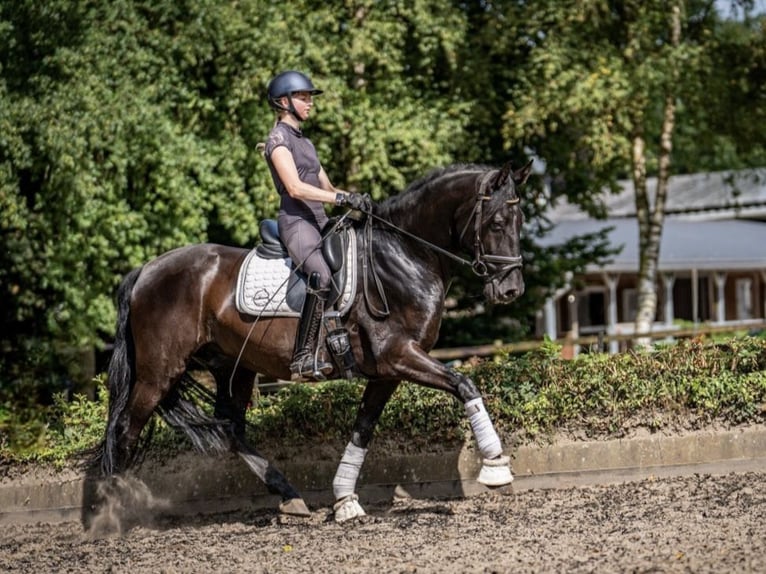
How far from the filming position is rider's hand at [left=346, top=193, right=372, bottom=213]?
7766mm

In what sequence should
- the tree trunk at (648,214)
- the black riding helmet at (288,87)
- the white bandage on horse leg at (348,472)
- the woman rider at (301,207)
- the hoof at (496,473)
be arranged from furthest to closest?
1. the tree trunk at (648,214)
2. the white bandage on horse leg at (348,472)
3. the black riding helmet at (288,87)
4. the woman rider at (301,207)
5. the hoof at (496,473)

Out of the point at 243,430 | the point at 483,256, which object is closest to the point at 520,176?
the point at 483,256

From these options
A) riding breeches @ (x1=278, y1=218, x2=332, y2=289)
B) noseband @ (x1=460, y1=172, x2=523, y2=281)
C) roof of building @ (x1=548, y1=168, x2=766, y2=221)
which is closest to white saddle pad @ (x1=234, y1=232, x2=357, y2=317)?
riding breeches @ (x1=278, y1=218, x2=332, y2=289)

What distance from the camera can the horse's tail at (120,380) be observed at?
28.5 feet

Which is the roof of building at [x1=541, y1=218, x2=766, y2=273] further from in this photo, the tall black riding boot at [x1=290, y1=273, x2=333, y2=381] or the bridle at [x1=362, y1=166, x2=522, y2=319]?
the tall black riding boot at [x1=290, y1=273, x2=333, y2=381]

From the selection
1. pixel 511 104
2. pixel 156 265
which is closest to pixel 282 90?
pixel 156 265

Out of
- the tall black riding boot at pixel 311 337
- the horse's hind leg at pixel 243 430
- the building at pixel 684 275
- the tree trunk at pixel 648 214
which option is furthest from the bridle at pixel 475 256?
the building at pixel 684 275

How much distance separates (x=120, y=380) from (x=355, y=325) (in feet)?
7.02

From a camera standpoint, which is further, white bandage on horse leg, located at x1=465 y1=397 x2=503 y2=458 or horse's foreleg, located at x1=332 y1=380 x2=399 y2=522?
horse's foreleg, located at x1=332 y1=380 x2=399 y2=522

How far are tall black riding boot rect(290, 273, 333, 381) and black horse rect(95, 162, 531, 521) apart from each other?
0.15 meters

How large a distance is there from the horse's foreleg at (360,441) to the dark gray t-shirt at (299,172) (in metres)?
1.31

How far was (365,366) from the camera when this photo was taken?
26.1ft

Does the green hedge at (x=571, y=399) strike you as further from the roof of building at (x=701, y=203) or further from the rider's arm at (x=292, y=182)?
the roof of building at (x=701, y=203)

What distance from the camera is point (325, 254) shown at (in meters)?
7.99
